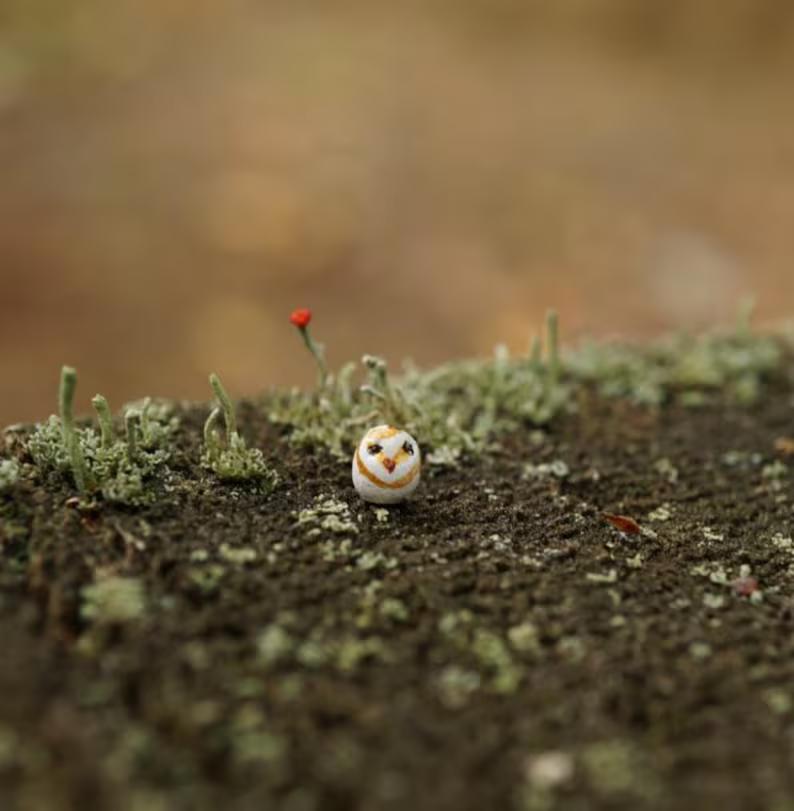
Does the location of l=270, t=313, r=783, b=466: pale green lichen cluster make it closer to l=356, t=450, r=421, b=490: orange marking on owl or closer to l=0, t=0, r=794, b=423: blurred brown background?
l=356, t=450, r=421, b=490: orange marking on owl

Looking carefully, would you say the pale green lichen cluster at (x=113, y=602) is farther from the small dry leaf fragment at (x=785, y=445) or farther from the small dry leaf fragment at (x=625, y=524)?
the small dry leaf fragment at (x=785, y=445)

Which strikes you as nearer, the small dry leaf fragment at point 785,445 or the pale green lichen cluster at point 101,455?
the pale green lichen cluster at point 101,455

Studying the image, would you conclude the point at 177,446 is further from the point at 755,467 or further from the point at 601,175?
the point at 601,175

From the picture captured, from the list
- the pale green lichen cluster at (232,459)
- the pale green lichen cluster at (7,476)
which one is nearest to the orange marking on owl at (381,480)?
the pale green lichen cluster at (232,459)

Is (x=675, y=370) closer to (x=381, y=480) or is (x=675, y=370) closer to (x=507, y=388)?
(x=507, y=388)

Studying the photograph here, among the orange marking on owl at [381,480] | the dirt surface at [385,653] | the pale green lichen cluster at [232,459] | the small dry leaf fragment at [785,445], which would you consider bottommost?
the dirt surface at [385,653]

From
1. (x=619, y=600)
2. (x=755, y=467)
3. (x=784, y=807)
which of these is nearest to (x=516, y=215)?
(x=755, y=467)

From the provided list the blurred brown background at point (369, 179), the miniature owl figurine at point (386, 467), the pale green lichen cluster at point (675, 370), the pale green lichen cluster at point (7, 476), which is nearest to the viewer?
the pale green lichen cluster at point (7, 476)

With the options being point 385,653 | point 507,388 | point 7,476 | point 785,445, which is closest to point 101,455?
point 7,476
